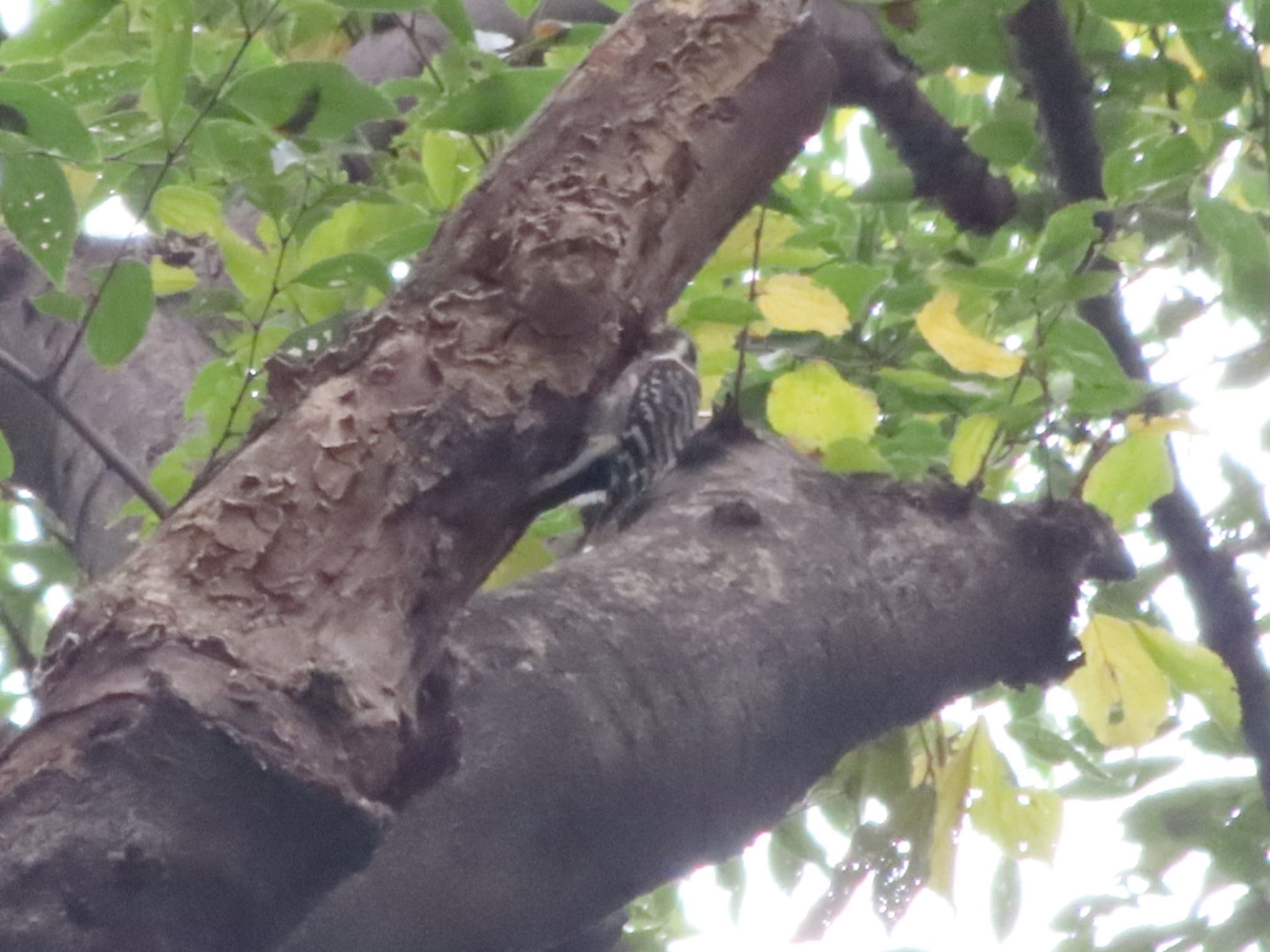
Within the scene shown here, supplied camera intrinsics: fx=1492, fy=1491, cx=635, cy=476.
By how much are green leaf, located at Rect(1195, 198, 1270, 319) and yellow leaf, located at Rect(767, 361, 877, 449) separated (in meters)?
0.35

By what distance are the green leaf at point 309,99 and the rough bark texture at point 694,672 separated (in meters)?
0.41

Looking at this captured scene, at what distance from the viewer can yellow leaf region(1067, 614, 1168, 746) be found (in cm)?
157

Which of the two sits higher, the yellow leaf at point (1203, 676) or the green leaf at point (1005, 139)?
the green leaf at point (1005, 139)

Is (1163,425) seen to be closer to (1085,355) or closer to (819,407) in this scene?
(1085,355)

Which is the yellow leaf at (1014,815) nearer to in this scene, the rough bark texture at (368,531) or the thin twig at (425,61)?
the rough bark texture at (368,531)

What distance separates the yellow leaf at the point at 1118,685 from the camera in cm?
157

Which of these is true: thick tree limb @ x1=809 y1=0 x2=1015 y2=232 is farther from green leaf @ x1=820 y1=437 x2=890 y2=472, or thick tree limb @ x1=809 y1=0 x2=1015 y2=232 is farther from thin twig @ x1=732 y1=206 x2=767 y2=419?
green leaf @ x1=820 y1=437 x2=890 y2=472

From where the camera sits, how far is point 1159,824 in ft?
5.23

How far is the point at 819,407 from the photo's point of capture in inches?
58.4

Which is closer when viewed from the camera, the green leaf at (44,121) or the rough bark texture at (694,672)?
the green leaf at (44,121)

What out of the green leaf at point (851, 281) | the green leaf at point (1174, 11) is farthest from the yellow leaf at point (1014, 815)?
the green leaf at point (1174, 11)

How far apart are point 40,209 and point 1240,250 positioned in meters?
1.02

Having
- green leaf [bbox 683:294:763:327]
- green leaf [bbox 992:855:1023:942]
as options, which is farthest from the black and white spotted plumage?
green leaf [bbox 992:855:1023:942]

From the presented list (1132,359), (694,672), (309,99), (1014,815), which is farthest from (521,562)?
(1132,359)
